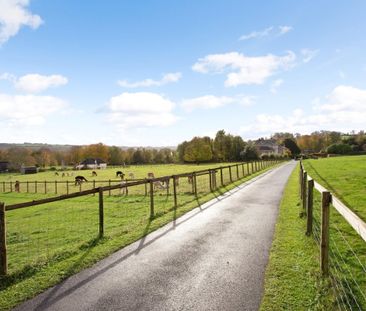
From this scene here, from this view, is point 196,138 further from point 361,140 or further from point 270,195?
point 270,195

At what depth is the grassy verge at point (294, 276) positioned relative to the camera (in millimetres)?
4348

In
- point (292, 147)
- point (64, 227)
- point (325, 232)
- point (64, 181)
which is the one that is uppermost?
point (292, 147)

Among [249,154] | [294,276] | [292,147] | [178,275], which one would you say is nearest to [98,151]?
[249,154]

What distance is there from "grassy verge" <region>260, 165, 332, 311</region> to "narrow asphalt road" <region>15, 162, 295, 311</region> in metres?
0.20

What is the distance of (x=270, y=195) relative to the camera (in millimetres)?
15281

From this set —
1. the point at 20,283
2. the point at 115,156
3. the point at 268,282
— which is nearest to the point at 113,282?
the point at 20,283

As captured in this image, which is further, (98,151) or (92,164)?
(98,151)

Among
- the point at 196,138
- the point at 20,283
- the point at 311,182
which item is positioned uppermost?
the point at 196,138

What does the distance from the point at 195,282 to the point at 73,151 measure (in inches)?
5374

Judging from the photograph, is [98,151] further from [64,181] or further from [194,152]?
[64,181]

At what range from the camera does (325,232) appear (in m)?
5.18

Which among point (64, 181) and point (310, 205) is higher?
point (310, 205)

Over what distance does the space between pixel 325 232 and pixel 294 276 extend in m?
0.94

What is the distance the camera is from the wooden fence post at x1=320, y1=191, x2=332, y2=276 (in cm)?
505
